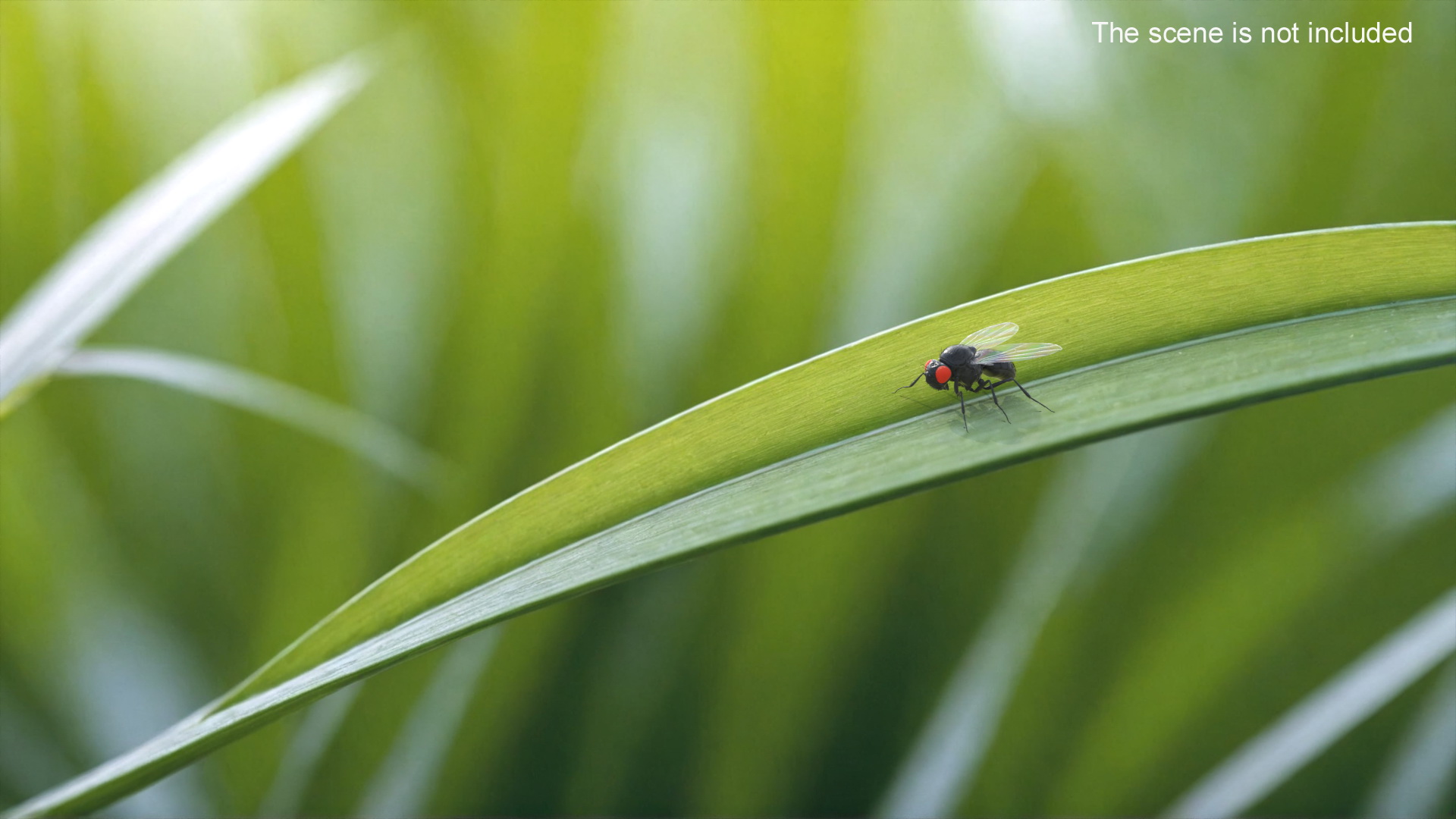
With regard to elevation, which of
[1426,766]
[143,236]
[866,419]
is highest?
[143,236]

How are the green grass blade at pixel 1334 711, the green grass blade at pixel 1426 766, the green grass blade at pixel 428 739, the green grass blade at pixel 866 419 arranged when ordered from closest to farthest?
the green grass blade at pixel 866 419 < the green grass blade at pixel 1334 711 < the green grass blade at pixel 1426 766 < the green grass blade at pixel 428 739

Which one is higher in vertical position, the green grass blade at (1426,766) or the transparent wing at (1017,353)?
the transparent wing at (1017,353)

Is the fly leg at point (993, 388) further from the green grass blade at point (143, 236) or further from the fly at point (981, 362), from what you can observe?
the green grass blade at point (143, 236)

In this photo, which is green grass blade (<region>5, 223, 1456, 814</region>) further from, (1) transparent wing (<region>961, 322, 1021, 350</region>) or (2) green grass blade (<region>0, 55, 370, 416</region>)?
(2) green grass blade (<region>0, 55, 370, 416</region>)

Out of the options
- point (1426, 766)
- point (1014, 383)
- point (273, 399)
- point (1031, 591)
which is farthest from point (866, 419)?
point (1426, 766)

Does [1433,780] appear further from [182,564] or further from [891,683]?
[182,564]

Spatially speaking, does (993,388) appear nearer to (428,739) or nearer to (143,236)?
(143,236)

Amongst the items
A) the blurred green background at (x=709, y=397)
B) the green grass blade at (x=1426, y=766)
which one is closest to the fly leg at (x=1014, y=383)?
the blurred green background at (x=709, y=397)
